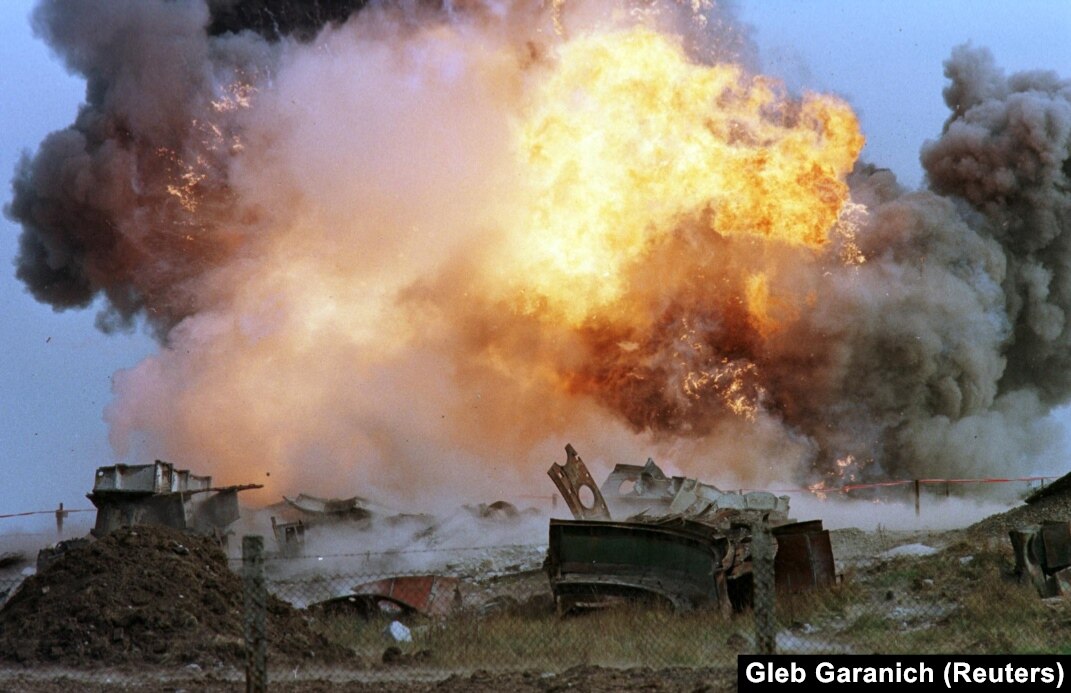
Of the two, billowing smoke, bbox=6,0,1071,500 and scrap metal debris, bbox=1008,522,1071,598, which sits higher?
billowing smoke, bbox=6,0,1071,500

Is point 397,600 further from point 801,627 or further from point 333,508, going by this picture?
point 333,508

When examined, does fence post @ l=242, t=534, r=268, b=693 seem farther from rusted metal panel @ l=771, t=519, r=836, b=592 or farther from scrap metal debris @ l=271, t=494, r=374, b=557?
scrap metal debris @ l=271, t=494, r=374, b=557

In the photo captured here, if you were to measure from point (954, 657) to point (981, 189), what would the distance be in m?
27.8

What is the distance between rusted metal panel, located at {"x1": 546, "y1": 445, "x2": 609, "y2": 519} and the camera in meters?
22.1

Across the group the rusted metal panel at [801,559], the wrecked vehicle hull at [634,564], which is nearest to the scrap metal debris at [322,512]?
the wrecked vehicle hull at [634,564]

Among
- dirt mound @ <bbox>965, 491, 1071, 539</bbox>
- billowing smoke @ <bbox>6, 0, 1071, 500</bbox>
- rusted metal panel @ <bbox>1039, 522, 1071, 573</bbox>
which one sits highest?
billowing smoke @ <bbox>6, 0, 1071, 500</bbox>

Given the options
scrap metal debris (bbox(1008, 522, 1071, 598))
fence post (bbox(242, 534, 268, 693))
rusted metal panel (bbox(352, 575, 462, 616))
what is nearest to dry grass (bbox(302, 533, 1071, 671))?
scrap metal debris (bbox(1008, 522, 1071, 598))

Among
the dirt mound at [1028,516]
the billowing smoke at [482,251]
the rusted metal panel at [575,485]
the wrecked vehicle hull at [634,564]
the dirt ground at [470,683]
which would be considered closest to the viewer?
the dirt ground at [470,683]

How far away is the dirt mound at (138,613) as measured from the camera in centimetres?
1391

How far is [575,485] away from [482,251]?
12.7m

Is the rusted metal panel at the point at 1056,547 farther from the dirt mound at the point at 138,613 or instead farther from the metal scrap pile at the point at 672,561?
the dirt mound at the point at 138,613
